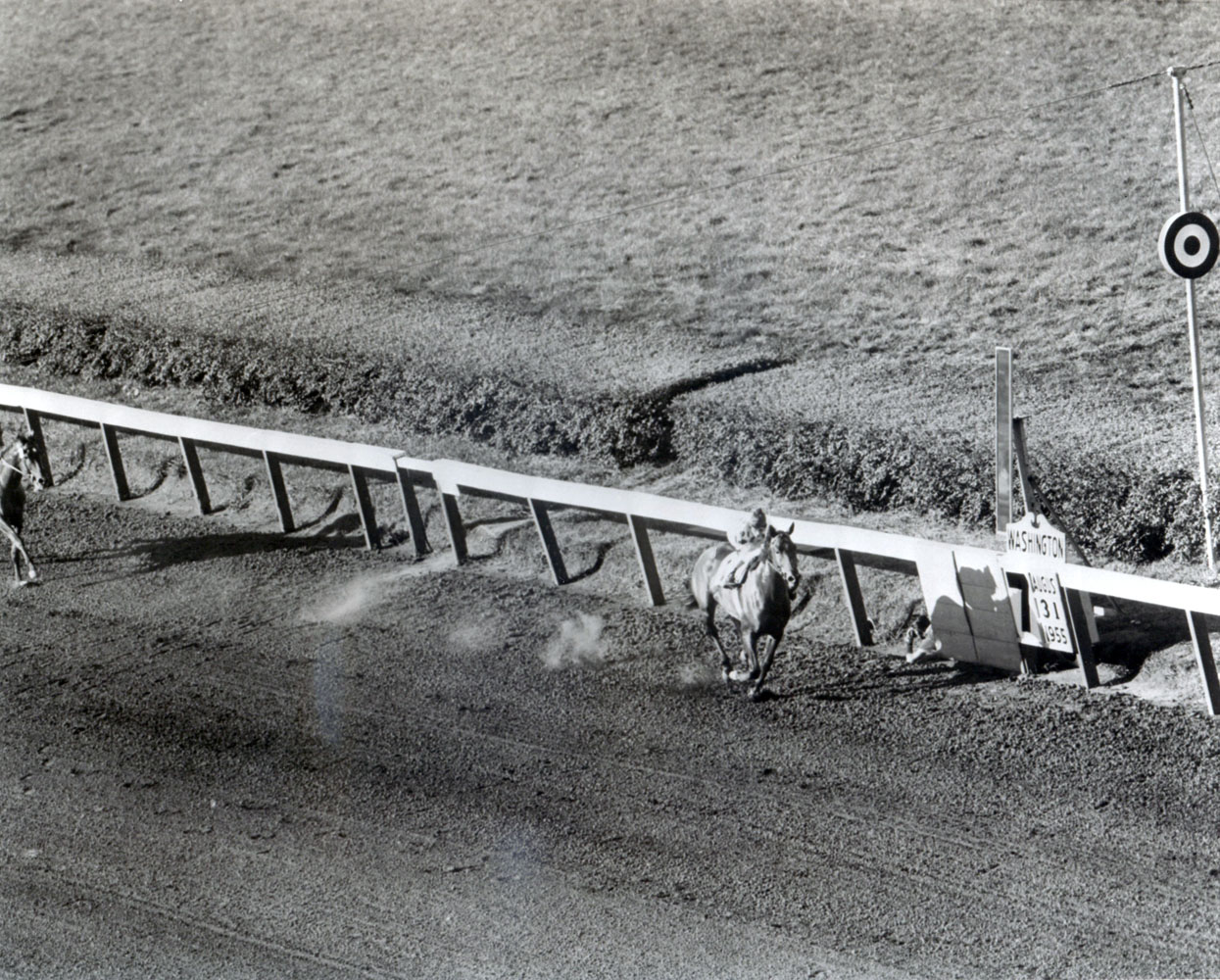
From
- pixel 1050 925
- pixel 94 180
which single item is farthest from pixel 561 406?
pixel 94 180

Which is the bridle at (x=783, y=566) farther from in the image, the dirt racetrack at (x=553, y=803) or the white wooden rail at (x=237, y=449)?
the white wooden rail at (x=237, y=449)

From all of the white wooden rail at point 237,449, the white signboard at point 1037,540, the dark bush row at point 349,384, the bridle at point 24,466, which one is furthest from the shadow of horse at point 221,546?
the white signboard at point 1037,540

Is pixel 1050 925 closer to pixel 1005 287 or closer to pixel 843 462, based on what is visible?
pixel 843 462

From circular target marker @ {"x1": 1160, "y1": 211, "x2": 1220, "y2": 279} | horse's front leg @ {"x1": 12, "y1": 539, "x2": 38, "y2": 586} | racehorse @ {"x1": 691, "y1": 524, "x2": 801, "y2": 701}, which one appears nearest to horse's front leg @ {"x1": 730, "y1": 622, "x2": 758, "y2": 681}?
racehorse @ {"x1": 691, "y1": 524, "x2": 801, "y2": 701}

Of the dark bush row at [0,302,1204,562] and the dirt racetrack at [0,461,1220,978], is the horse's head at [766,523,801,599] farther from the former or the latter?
the dark bush row at [0,302,1204,562]

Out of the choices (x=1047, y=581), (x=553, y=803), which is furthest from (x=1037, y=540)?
(x=553, y=803)
